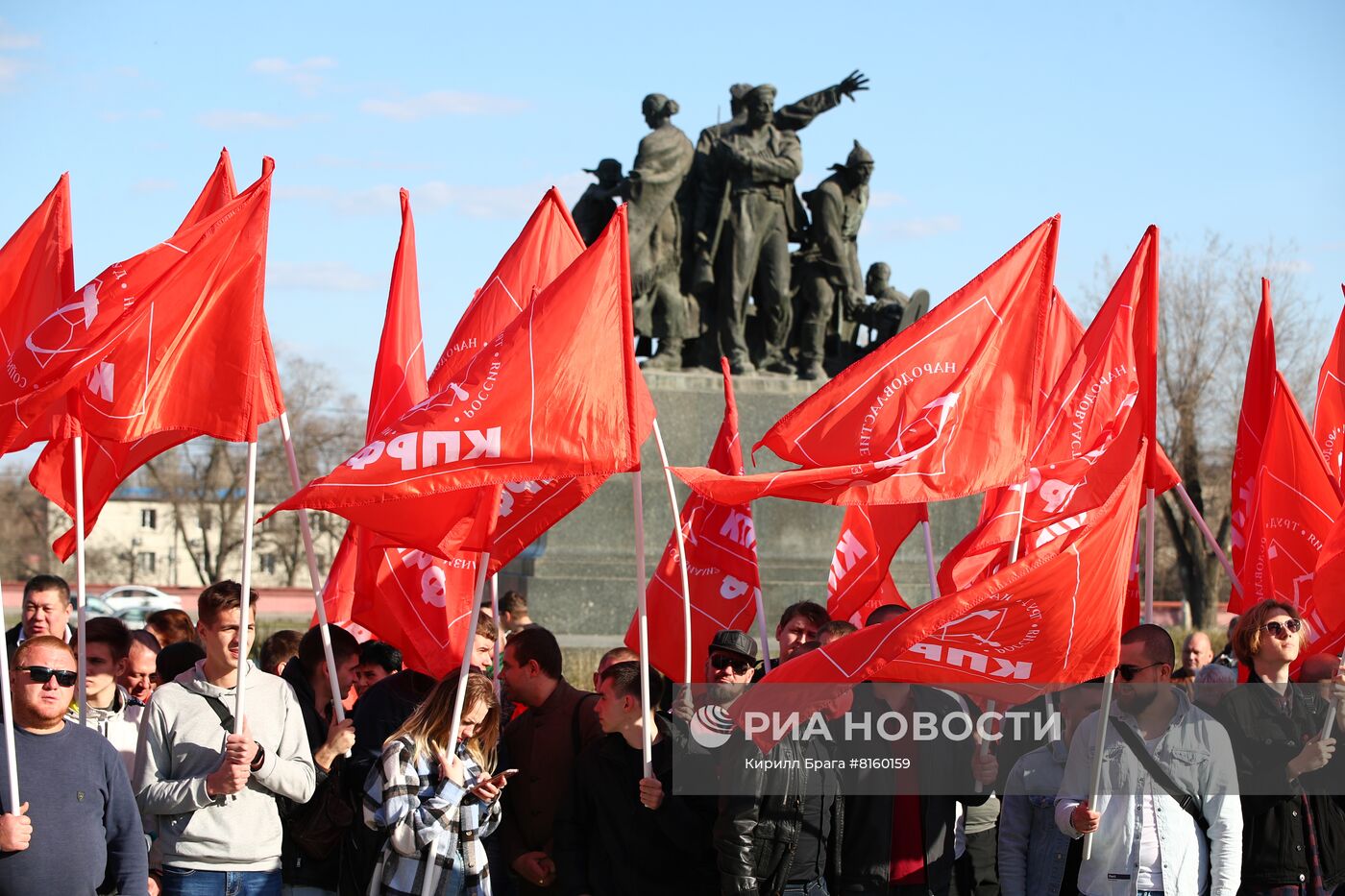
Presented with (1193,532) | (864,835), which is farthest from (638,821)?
(1193,532)

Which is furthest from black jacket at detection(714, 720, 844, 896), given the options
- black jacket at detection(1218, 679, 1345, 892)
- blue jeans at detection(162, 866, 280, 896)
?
black jacket at detection(1218, 679, 1345, 892)

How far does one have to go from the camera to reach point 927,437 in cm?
759

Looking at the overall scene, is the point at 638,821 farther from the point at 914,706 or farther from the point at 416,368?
the point at 416,368

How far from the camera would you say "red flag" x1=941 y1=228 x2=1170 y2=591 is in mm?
7465

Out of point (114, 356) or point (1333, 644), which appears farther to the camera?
point (1333, 644)

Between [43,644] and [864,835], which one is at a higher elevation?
[43,644]

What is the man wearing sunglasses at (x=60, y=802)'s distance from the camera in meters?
5.48

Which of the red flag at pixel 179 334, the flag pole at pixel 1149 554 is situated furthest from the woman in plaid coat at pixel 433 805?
the flag pole at pixel 1149 554

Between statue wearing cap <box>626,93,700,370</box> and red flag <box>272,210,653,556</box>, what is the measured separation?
1259cm

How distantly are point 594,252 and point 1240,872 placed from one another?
3245 millimetres

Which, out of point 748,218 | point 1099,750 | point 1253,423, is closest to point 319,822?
point 1099,750

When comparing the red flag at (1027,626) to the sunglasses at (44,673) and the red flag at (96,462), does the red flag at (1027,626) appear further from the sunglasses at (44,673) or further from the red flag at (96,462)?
the red flag at (96,462)

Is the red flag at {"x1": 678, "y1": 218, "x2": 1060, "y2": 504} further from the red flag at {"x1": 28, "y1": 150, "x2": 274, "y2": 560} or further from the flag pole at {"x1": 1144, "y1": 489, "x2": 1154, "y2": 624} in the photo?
the red flag at {"x1": 28, "y1": 150, "x2": 274, "y2": 560}

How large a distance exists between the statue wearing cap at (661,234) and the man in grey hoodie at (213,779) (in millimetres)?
13263
